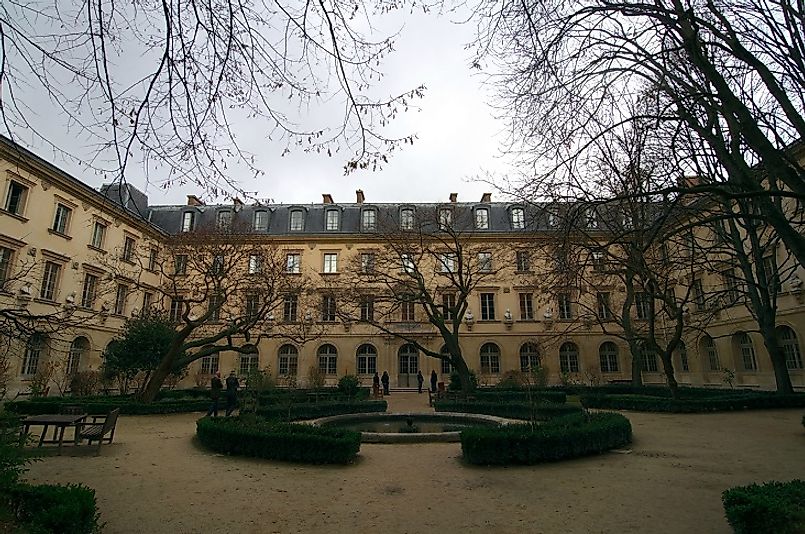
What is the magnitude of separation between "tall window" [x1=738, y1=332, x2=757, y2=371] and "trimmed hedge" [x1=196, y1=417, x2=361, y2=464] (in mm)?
23391

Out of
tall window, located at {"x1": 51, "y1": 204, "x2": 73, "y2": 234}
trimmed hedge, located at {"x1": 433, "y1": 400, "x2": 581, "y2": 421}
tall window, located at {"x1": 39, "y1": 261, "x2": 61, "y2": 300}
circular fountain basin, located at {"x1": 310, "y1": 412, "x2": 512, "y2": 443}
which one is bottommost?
circular fountain basin, located at {"x1": 310, "y1": 412, "x2": 512, "y2": 443}

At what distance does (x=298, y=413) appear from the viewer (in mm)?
15375

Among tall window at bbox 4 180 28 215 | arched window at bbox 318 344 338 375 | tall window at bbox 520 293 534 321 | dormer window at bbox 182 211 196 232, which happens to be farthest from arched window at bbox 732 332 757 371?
tall window at bbox 4 180 28 215

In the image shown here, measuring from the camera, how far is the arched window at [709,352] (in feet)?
87.7

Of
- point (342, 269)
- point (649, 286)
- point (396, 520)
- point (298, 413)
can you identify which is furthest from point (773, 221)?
point (342, 269)

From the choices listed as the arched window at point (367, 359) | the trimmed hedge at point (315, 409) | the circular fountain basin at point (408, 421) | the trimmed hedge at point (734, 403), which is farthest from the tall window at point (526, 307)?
the circular fountain basin at point (408, 421)

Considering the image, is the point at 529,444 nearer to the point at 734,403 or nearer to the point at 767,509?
the point at 767,509

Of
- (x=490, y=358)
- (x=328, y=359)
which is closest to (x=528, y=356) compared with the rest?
(x=490, y=358)

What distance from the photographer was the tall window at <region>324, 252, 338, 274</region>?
3266cm

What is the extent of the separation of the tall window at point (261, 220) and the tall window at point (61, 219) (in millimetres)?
12011

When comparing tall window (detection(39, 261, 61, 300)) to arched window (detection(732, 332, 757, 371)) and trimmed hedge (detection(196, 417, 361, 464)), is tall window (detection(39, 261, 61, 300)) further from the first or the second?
arched window (detection(732, 332, 757, 371))

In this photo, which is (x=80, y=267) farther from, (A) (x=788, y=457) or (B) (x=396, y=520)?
(A) (x=788, y=457)

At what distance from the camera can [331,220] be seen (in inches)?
1352

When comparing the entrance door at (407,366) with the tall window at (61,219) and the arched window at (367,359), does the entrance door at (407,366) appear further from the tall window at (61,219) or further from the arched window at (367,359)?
the tall window at (61,219)
